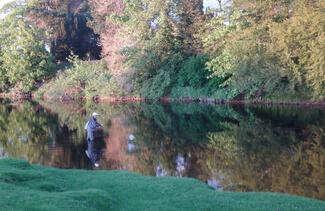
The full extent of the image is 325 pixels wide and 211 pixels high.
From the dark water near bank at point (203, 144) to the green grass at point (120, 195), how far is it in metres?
2.90

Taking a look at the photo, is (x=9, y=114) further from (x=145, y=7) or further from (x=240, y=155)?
(x=240, y=155)

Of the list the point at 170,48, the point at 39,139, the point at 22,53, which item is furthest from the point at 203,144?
the point at 22,53

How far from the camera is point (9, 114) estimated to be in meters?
40.0

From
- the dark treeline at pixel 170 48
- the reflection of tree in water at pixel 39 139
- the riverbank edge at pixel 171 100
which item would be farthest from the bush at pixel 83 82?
the reflection of tree in water at pixel 39 139

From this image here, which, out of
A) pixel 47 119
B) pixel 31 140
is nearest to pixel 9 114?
pixel 47 119

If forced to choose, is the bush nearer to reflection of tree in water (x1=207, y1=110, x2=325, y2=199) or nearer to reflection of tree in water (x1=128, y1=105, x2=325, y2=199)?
reflection of tree in water (x1=128, y1=105, x2=325, y2=199)

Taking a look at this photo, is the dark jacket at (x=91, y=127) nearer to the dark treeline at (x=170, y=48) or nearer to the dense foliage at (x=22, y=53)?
the dark treeline at (x=170, y=48)

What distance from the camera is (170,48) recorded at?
168 feet

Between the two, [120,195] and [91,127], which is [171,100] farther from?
[120,195]

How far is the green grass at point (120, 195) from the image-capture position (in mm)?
9578

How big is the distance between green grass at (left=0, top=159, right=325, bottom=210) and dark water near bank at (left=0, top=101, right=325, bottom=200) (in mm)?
2904

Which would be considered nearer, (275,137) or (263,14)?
(275,137)

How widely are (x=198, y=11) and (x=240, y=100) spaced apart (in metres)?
12.0

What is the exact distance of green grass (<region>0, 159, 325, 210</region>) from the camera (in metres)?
9.58
